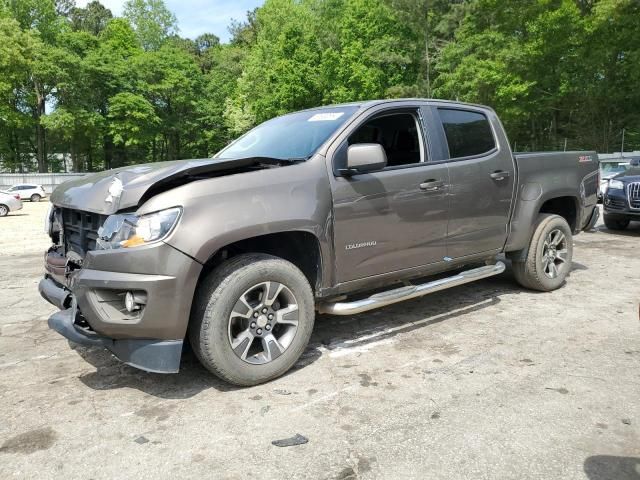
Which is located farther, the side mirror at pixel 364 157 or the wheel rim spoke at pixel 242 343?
the side mirror at pixel 364 157

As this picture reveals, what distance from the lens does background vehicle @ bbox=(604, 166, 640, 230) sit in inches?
392

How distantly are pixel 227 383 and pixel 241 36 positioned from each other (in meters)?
74.8

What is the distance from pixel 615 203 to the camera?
404 inches

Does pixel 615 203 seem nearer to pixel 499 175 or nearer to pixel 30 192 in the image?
pixel 499 175

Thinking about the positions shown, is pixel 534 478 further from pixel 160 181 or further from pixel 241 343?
pixel 160 181

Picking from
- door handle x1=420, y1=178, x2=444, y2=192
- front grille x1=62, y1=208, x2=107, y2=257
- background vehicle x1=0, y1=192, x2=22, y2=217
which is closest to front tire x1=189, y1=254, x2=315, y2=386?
front grille x1=62, y1=208, x2=107, y2=257

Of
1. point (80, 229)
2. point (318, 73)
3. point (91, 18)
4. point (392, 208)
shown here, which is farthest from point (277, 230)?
point (91, 18)

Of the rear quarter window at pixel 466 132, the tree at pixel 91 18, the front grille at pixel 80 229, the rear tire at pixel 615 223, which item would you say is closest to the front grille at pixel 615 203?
the rear tire at pixel 615 223

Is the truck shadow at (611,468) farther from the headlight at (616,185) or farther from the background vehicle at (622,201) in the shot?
the headlight at (616,185)

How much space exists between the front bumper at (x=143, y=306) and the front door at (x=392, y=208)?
3.85 feet

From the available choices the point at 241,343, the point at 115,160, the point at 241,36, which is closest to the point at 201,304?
the point at 241,343

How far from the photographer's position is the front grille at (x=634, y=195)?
9898 mm

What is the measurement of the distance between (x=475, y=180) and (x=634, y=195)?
23.6 feet

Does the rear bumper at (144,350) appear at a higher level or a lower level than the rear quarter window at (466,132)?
lower
